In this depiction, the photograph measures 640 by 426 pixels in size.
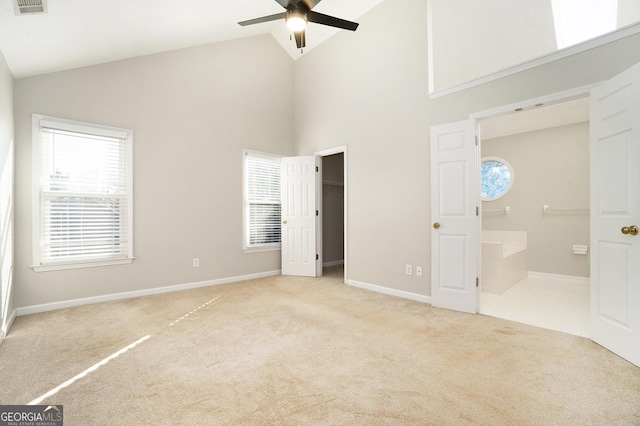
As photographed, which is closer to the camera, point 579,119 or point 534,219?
point 579,119

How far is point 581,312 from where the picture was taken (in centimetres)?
318

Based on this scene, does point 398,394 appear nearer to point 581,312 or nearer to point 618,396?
point 618,396

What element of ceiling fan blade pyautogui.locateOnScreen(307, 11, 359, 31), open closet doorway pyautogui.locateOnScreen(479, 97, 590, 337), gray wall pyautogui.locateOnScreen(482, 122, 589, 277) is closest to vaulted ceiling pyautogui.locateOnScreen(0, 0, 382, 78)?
ceiling fan blade pyautogui.locateOnScreen(307, 11, 359, 31)

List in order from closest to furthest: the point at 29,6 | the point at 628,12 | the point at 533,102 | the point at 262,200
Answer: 1. the point at 29,6
2. the point at 533,102
3. the point at 628,12
4. the point at 262,200

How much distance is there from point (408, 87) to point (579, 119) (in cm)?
319

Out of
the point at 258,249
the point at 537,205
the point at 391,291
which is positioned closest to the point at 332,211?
the point at 258,249

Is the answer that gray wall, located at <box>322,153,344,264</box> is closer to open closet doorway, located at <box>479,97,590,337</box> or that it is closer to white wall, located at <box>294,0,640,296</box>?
white wall, located at <box>294,0,640,296</box>

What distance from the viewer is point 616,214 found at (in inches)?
88.3

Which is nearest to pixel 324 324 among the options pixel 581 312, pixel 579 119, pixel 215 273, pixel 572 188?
pixel 215 273

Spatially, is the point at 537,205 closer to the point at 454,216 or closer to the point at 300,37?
the point at 454,216

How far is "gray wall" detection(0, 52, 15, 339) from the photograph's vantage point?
254cm

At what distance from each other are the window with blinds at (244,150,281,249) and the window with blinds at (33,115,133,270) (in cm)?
Result: 173

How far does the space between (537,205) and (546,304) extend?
2.41m

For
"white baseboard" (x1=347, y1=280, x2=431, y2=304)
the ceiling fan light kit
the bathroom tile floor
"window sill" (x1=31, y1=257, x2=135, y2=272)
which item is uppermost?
the ceiling fan light kit
